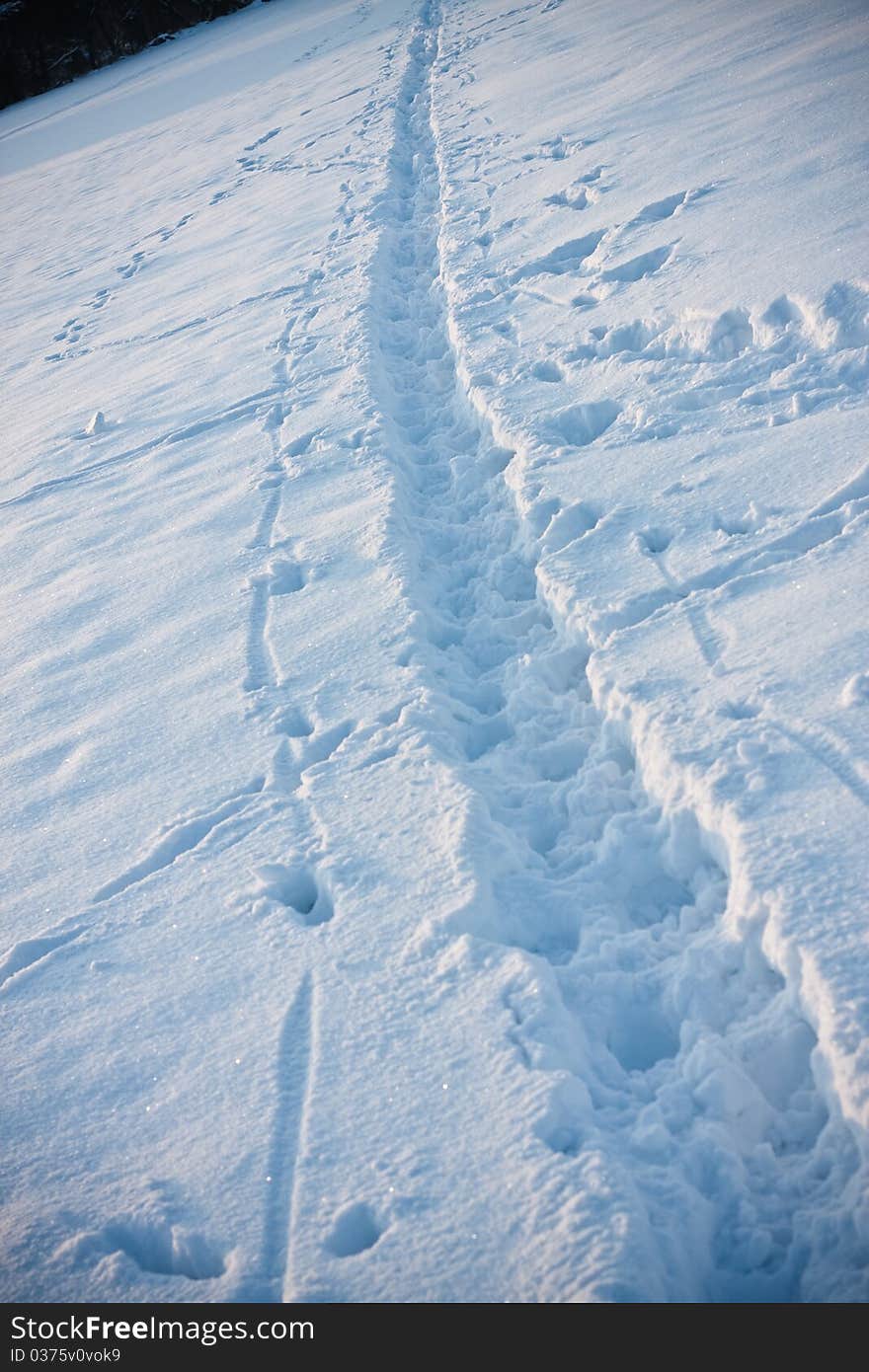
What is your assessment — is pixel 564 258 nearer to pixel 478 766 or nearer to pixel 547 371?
pixel 547 371

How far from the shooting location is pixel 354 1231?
1.82 meters

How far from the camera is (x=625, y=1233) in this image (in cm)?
164

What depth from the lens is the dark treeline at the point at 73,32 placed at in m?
24.8

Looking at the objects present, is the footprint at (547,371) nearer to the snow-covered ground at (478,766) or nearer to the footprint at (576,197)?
the snow-covered ground at (478,766)

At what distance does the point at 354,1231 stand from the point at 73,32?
107 feet

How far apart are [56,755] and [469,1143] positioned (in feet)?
7.23

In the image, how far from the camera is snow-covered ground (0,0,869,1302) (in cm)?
182

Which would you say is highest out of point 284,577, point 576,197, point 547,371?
point 576,197

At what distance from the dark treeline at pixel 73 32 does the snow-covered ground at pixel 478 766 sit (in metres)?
26.1

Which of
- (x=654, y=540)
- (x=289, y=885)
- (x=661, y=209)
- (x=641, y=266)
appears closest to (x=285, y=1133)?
(x=289, y=885)

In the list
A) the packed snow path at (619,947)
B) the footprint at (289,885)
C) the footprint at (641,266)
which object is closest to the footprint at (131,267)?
the footprint at (641,266)

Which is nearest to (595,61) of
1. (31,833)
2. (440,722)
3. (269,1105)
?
(440,722)

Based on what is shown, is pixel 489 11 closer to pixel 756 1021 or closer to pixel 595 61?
→ pixel 595 61
